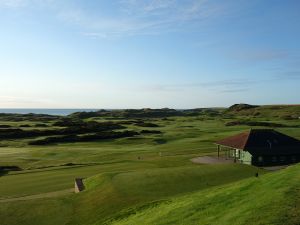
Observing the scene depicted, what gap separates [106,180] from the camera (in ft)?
133

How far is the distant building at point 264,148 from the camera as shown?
191 feet

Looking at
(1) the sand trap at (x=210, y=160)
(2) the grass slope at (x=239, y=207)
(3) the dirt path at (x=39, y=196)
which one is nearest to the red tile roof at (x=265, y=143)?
(1) the sand trap at (x=210, y=160)

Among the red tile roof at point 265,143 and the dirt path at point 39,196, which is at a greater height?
the red tile roof at point 265,143

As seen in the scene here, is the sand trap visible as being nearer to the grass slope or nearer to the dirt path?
the dirt path

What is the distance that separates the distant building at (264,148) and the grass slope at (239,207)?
89.8 ft

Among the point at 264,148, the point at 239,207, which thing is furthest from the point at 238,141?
the point at 239,207

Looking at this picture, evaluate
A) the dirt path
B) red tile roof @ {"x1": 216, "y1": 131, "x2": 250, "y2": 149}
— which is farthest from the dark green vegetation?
red tile roof @ {"x1": 216, "y1": 131, "x2": 250, "y2": 149}

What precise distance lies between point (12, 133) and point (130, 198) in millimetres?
85603

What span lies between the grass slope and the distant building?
2737 centimetres

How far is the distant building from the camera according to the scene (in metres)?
58.2

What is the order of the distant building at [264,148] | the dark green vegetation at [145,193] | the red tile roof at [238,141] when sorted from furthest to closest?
the red tile roof at [238,141]
the distant building at [264,148]
the dark green vegetation at [145,193]

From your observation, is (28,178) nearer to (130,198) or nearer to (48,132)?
(130,198)

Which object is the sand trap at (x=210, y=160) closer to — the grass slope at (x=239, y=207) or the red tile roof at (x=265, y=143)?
the red tile roof at (x=265, y=143)

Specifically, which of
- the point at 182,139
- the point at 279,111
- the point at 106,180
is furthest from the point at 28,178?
the point at 279,111
